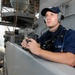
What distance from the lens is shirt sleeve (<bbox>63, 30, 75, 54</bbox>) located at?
1.65 meters

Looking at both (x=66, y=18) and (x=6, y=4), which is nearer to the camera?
(x=66, y=18)

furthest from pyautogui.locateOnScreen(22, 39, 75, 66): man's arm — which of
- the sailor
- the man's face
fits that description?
the man's face

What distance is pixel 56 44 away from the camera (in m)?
1.85

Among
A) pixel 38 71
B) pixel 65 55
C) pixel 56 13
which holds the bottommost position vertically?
pixel 38 71

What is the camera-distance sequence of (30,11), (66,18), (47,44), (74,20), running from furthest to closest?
(30,11)
(66,18)
(74,20)
(47,44)

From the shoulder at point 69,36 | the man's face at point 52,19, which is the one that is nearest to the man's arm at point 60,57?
the shoulder at point 69,36

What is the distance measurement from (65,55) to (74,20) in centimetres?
199

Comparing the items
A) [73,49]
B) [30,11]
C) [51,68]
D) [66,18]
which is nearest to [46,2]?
[66,18]

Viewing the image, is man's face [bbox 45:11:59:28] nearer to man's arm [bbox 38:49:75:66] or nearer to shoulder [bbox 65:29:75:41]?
shoulder [bbox 65:29:75:41]

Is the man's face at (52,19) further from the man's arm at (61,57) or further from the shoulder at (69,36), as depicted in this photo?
the man's arm at (61,57)

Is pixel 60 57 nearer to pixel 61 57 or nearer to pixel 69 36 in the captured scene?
pixel 61 57

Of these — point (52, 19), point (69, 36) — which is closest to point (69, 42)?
point (69, 36)

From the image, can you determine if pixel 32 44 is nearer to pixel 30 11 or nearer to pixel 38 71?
pixel 38 71

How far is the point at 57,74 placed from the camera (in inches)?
46.3
